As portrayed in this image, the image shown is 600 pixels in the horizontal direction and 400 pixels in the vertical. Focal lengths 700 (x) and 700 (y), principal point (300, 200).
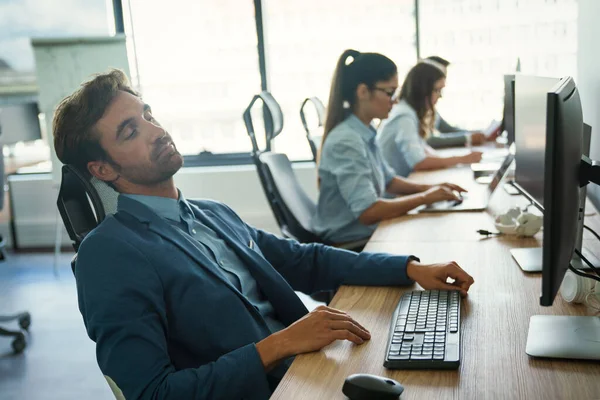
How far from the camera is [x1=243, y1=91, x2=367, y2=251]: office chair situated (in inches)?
104

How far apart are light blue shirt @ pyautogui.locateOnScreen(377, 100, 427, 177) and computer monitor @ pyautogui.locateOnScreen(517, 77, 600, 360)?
2221mm

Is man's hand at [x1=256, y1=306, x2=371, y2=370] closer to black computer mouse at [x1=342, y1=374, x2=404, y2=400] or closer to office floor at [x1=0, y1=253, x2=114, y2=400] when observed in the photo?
black computer mouse at [x1=342, y1=374, x2=404, y2=400]

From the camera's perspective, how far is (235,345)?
139 centimetres

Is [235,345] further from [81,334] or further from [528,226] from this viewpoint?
[81,334]

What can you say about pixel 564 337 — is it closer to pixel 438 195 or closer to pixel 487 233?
pixel 487 233

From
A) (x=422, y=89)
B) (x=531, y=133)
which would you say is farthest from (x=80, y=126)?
(x=422, y=89)

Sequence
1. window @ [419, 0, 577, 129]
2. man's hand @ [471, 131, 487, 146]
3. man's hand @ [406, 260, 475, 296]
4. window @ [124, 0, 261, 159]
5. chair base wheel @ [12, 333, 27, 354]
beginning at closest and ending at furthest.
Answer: man's hand @ [406, 260, 475, 296], chair base wheel @ [12, 333, 27, 354], man's hand @ [471, 131, 487, 146], window @ [419, 0, 577, 129], window @ [124, 0, 261, 159]

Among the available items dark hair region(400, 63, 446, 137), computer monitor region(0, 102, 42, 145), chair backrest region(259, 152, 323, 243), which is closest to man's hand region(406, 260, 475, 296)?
chair backrest region(259, 152, 323, 243)

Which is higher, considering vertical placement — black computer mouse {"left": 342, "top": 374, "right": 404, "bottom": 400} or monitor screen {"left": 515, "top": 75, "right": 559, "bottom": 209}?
monitor screen {"left": 515, "top": 75, "right": 559, "bottom": 209}

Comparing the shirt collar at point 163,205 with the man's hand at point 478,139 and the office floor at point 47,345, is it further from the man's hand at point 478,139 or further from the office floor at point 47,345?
the man's hand at point 478,139

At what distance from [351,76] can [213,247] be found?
4.53 feet

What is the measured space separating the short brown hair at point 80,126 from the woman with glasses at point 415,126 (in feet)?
7.48

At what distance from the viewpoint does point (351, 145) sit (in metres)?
2.64

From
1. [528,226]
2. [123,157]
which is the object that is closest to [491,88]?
[528,226]
